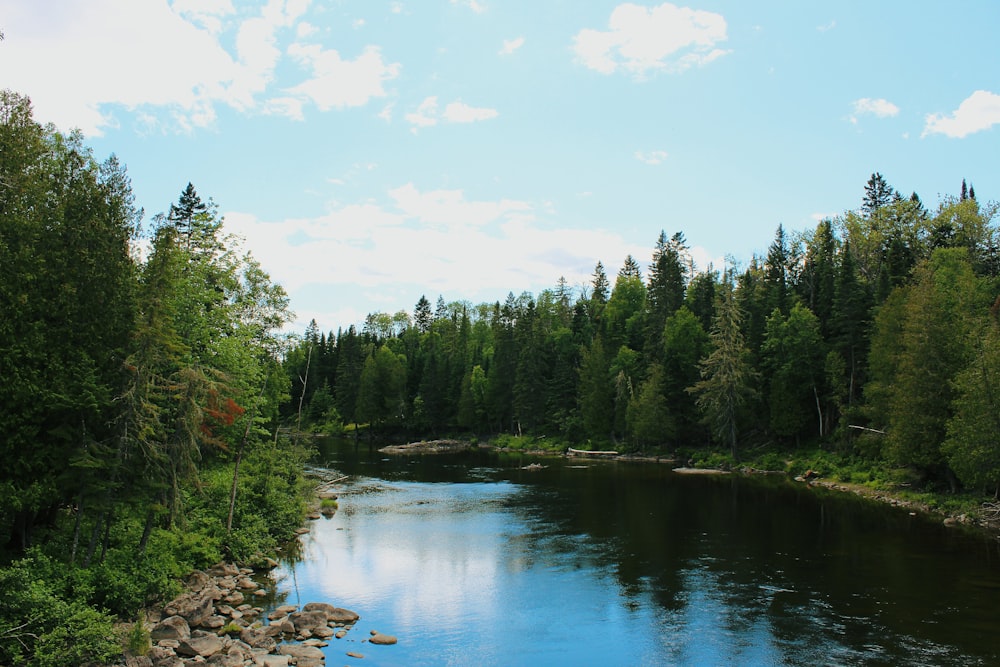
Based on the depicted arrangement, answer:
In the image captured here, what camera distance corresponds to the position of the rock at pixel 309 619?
2058cm

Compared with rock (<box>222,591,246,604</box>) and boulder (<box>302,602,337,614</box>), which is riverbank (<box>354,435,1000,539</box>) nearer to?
boulder (<box>302,602,337,614</box>)

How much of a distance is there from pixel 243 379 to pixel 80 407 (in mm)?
11418

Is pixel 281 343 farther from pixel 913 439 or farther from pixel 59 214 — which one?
pixel 913 439

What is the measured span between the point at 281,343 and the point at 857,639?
3013 centimetres

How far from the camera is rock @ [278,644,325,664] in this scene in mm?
18109

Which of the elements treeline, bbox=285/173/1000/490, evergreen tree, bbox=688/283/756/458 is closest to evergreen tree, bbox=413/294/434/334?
treeline, bbox=285/173/1000/490

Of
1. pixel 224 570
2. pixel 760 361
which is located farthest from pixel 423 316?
pixel 224 570

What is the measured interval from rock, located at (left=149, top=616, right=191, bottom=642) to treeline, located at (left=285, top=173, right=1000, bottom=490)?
1919cm

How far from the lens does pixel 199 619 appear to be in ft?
66.5

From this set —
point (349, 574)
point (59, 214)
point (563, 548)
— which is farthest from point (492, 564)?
point (59, 214)

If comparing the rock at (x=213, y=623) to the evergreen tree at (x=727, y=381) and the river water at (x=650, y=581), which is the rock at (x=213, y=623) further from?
the evergreen tree at (x=727, y=381)

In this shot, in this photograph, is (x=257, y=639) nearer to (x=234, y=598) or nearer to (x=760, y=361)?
(x=234, y=598)

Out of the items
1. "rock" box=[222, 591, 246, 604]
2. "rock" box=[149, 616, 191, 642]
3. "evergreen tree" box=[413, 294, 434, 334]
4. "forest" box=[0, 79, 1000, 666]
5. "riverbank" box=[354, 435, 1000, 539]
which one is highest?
"evergreen tree" box=[413, 294, 434, 334]

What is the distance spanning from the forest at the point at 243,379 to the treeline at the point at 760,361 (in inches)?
10.4
